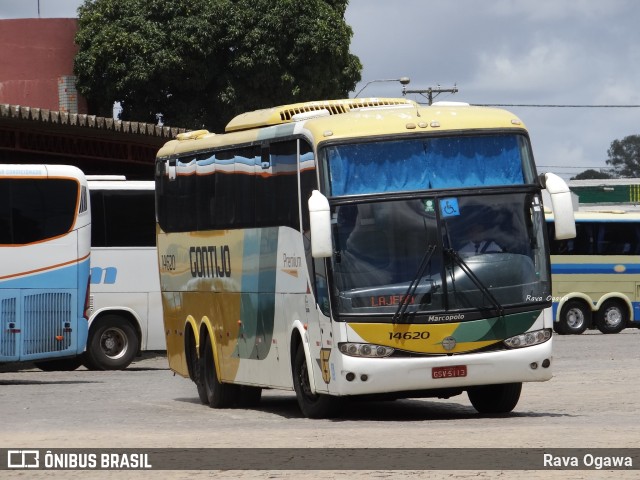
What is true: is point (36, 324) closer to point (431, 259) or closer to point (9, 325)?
point (9, 325)

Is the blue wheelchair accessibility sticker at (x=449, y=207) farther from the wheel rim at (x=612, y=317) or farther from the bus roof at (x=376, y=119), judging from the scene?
the wheel rim at (x=612, y=317)

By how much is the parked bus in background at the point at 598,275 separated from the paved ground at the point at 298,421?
14.9 m

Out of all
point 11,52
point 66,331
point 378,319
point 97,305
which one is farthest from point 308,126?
point 11,52

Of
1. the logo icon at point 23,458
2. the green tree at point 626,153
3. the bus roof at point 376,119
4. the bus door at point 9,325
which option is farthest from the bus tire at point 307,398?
the green tree at point 626,153

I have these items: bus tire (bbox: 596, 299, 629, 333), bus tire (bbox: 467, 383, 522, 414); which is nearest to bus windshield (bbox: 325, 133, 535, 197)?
bus tire (bbox: 467, 383, 522, 414)

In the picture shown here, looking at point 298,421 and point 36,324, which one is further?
point 36,324

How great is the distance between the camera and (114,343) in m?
29.3

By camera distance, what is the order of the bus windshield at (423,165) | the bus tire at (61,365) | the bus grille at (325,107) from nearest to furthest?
1. the bus windshield at (423,165)
2. the bus grille at (325,107)
3. the bus tire at (61,365)

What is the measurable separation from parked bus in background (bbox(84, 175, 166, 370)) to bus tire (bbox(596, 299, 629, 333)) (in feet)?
53.6

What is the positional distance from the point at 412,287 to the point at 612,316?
27.4 m

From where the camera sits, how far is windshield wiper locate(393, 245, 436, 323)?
1553cm

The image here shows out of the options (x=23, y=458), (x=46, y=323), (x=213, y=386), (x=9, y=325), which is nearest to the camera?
(x=23, y=458)

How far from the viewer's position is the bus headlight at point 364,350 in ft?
50.8

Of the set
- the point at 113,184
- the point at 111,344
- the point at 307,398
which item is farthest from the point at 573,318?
the point at 307,398
